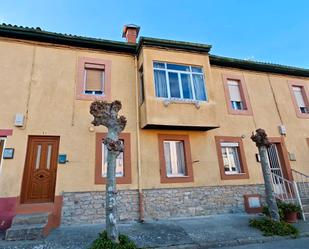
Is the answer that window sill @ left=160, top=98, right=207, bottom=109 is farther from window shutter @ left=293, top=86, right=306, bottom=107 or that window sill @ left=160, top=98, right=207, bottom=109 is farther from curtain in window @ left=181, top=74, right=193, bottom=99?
window shutter @ left=293, top=86, right=306, bottom=107

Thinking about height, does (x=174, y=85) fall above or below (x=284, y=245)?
above

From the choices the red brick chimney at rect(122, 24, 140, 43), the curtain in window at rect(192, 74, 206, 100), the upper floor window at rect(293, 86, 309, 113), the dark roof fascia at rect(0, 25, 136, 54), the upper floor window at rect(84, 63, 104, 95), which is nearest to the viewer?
the dark roof fascia at rect(0, 25, 136, 54)

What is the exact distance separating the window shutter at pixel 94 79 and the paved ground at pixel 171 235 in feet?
17.3

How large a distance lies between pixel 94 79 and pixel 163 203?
229 inches

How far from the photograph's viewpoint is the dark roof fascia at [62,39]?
7.85 meters

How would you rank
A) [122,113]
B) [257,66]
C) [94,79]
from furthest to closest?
1. [257,66]
2. [94,79]
3. [122,113]

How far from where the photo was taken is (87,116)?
25.8 feet

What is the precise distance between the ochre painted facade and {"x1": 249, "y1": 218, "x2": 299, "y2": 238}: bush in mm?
2264

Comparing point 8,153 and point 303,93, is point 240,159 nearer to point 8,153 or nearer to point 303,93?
point 303,93

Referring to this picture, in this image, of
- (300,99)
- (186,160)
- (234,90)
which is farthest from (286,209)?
(300,99)

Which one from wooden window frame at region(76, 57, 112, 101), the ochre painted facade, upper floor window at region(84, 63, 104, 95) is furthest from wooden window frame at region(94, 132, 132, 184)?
upper floor window at region(84, 63, 104, 95)

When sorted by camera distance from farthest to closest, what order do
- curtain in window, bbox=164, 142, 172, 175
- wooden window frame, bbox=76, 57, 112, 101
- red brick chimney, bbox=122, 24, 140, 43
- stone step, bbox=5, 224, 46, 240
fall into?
red brick chimney, bbox=122, 24, 140, 43, curtain in window, bbox=164, 142, 172, 175, wooden window frame, bbox=76, 57, 112, 101, stone step, bbox=5, 224, 46, 240

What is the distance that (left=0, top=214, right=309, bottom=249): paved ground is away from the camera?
5016 mm

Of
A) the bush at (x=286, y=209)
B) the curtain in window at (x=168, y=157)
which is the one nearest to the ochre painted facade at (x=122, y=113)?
the curtain in window at (x=168, y=157)
